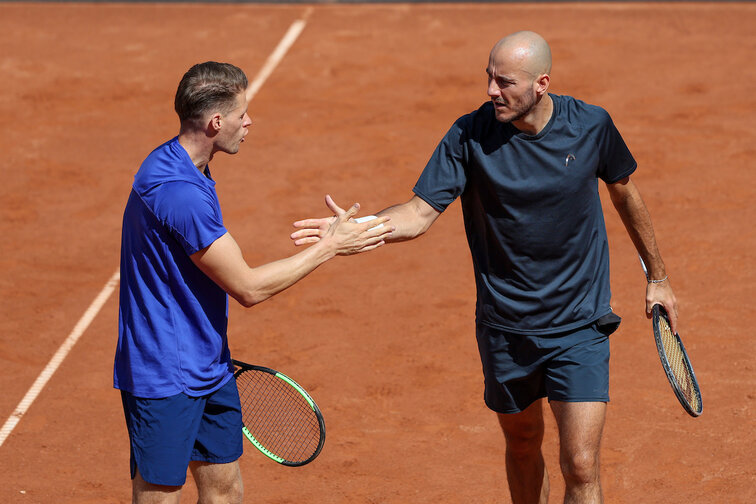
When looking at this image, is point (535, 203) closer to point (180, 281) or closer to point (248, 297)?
point (248, 297)

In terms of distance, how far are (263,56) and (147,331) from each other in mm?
→ 11264

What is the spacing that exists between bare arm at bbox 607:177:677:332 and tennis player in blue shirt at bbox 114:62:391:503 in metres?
1.59

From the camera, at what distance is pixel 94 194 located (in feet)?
36.5

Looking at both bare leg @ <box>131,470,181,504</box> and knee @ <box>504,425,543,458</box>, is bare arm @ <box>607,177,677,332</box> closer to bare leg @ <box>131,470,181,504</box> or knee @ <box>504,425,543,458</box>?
knee @ <box>504,425,543,458</box>

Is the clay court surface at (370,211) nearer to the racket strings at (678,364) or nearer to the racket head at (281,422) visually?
the racket head at (281,422)

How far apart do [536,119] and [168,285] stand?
6.08ft

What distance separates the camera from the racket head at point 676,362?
5129mm

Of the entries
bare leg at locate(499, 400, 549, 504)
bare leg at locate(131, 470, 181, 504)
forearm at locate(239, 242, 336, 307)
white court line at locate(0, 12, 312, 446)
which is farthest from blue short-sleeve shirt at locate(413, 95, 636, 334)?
white court line at locate(0, 12, 312, 446)

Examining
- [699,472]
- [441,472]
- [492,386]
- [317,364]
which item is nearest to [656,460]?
[699,472]

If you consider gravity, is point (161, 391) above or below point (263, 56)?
above

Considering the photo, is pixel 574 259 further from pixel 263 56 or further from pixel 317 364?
pixel 263 56

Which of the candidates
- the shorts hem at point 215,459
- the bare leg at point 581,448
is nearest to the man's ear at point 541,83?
the bare leg at point 581,448

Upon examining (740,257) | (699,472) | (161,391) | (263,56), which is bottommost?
(263,56)

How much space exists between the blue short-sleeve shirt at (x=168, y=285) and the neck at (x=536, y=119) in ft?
4.86
